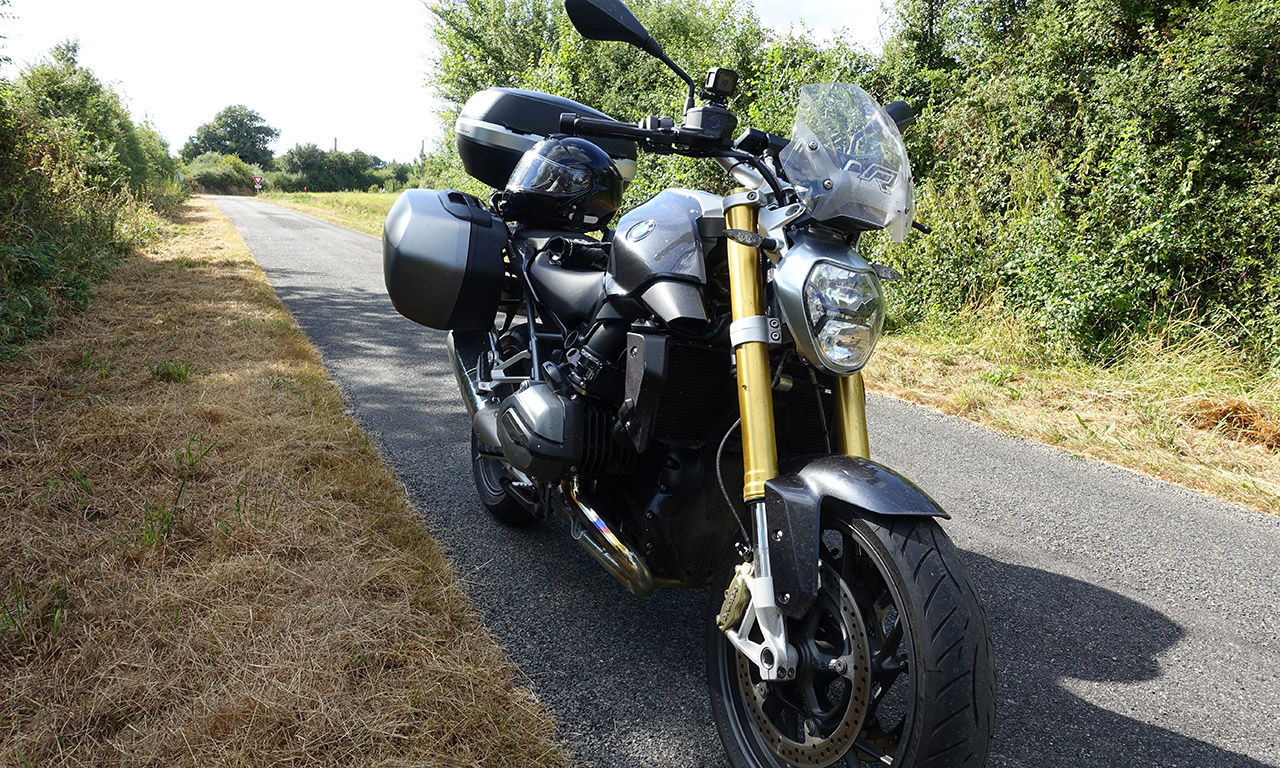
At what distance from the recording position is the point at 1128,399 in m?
5.39

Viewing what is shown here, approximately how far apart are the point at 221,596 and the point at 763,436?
1906 mm

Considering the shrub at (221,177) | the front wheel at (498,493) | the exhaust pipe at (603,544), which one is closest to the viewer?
the exhaust pipe at (603,544)

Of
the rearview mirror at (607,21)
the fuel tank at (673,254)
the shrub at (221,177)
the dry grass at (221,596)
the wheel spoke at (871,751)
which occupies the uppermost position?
the shrub at (221,177)

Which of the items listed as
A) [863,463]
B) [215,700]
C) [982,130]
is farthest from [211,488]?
[982,130]

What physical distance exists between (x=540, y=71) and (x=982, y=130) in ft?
36.4

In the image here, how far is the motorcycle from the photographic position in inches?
60.7

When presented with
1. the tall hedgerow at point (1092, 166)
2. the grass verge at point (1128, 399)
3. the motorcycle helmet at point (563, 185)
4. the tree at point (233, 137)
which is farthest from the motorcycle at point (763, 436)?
the tree at point (233, 137)

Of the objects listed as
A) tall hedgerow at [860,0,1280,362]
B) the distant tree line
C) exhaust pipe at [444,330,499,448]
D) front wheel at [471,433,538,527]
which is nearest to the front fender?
exhaust pipe at [444,330,499,448]

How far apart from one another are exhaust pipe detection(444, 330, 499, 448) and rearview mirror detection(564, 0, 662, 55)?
1.35m

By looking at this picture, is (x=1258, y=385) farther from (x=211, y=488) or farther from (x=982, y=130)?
(x=211, y=488)

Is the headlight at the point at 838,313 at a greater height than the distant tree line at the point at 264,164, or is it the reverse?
the distant tree line at the point at 264,164

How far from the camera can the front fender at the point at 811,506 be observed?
158 cm

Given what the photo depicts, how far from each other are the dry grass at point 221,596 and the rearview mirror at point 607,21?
71.2 inches

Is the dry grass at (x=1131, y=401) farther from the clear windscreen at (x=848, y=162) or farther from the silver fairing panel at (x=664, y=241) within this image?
the silver fairing panel at (x=664, y=241)
